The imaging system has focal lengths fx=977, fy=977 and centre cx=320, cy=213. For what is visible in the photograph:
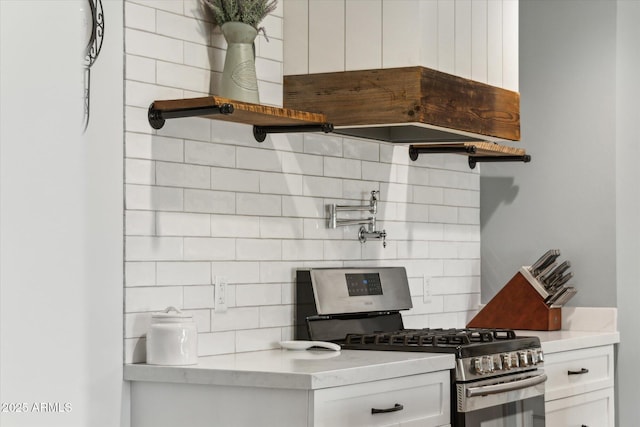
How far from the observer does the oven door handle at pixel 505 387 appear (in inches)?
131

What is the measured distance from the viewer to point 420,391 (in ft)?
10.3

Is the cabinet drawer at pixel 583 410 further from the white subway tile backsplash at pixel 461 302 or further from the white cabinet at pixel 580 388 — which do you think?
the white subway tile backsplash at pixel 461 302

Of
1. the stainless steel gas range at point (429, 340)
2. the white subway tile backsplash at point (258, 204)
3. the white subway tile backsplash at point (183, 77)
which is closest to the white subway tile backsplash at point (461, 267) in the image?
the stainless steel gas range at point (429, 340)

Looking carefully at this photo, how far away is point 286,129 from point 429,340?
91cm

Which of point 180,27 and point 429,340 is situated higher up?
point 180,27

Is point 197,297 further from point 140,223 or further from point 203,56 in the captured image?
point 203,56

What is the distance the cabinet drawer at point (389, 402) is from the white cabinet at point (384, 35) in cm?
113

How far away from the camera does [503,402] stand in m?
3.52

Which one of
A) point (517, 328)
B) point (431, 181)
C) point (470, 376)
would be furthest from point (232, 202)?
point (517, 328)

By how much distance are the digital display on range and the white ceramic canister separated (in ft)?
3.21

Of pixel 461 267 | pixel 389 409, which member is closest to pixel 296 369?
pixel 389 409
